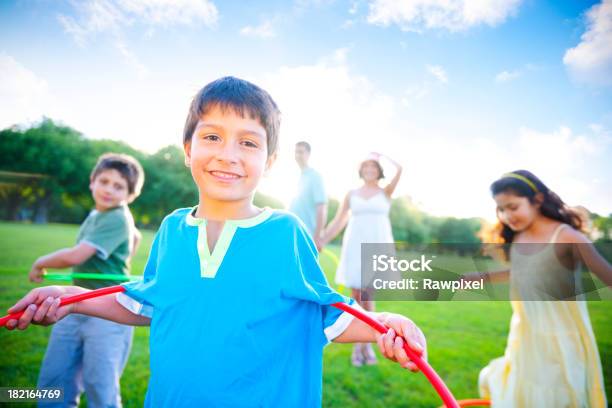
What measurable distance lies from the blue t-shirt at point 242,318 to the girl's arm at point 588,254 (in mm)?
2241

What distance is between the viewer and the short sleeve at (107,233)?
282 cm

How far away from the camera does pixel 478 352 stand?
501cm

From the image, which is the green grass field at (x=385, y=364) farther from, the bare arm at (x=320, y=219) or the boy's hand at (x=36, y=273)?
the bare arm at (x=320, y=219)

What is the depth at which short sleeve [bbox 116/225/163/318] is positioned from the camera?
4.99 ft

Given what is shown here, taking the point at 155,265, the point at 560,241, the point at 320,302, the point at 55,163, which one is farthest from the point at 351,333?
the point at 55,163

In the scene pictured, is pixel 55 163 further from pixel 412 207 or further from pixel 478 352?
pixel 478 352

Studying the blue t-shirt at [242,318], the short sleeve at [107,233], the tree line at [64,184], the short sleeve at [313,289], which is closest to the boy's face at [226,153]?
the blue t-shirt at [242,318]

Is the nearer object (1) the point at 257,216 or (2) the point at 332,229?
(1) the point at 257,216

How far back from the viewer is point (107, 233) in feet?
9.41

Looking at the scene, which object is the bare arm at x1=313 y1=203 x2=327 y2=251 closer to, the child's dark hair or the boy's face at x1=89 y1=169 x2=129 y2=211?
the child's dark hair

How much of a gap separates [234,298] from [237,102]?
0.79 meters

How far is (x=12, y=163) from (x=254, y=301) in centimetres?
5360

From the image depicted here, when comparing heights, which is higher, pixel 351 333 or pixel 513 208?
pixel 513 208

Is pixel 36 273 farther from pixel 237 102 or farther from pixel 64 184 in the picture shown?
pixel 64 184
